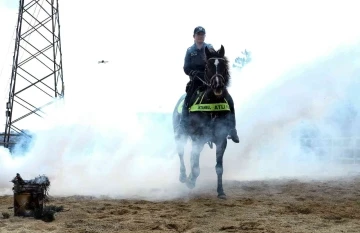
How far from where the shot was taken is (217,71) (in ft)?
32.7

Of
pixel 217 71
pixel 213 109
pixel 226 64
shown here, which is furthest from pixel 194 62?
pixel 213 109

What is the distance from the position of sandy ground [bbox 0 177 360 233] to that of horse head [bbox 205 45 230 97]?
88.7 inches

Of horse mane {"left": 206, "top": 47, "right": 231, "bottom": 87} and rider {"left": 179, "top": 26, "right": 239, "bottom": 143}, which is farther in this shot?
rider {"left": 179, "top": 26, "right": 239, "bottom": 143}

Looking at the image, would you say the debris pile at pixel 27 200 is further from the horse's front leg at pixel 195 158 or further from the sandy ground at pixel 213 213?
the horse's front leg at pixel 195 158

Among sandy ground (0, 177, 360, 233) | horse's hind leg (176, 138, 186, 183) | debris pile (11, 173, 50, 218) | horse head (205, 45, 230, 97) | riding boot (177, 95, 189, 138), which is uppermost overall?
horse head (205, 45, 230, 97)

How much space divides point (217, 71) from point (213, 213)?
10.8ft

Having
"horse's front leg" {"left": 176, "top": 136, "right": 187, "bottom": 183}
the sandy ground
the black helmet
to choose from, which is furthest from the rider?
the sandy ground

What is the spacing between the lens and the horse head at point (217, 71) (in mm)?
9875

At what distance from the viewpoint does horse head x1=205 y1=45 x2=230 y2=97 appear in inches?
389

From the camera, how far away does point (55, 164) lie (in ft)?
42.0

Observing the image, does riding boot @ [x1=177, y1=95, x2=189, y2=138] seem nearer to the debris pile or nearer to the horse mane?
the horse mane

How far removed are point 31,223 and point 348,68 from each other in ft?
40.1

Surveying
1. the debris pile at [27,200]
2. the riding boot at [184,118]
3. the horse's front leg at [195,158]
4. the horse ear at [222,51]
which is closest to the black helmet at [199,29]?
the horse ear at [222,51]

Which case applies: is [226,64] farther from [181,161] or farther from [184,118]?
[181,161]
